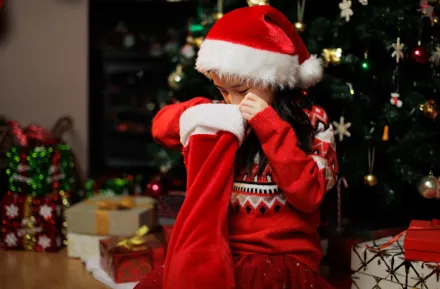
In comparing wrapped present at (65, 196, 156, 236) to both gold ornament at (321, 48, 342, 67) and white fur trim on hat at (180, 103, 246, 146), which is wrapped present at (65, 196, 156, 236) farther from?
gold ornament at (321, 48, 342, 67)

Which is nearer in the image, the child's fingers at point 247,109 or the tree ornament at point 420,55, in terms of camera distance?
the child's fingers at point 247,109

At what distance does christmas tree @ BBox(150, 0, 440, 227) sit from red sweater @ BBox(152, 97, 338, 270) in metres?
0.50

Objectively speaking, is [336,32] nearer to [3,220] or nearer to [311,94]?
[311,94]

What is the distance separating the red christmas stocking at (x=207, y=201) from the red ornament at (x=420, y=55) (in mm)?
753

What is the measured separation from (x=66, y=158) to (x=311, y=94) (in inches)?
40.6

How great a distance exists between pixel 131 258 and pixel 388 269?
78 centimetres

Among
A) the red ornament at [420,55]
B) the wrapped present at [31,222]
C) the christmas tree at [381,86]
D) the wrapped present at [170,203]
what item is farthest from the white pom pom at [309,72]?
the wrapped present at [31,222]

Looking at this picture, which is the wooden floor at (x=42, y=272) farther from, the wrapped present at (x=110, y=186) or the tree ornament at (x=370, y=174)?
the tree ornament at (x=370, y=174)

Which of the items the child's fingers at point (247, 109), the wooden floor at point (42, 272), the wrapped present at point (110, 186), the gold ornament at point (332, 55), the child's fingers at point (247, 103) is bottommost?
the wooden floor at point (42, 272)

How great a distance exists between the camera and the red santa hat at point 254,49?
4.40 feet

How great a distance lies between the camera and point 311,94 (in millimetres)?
1943

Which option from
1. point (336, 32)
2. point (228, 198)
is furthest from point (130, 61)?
point (228, 198)

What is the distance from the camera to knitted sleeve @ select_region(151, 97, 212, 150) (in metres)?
1.53

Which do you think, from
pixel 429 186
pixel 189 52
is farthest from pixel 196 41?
pixel 429 186
